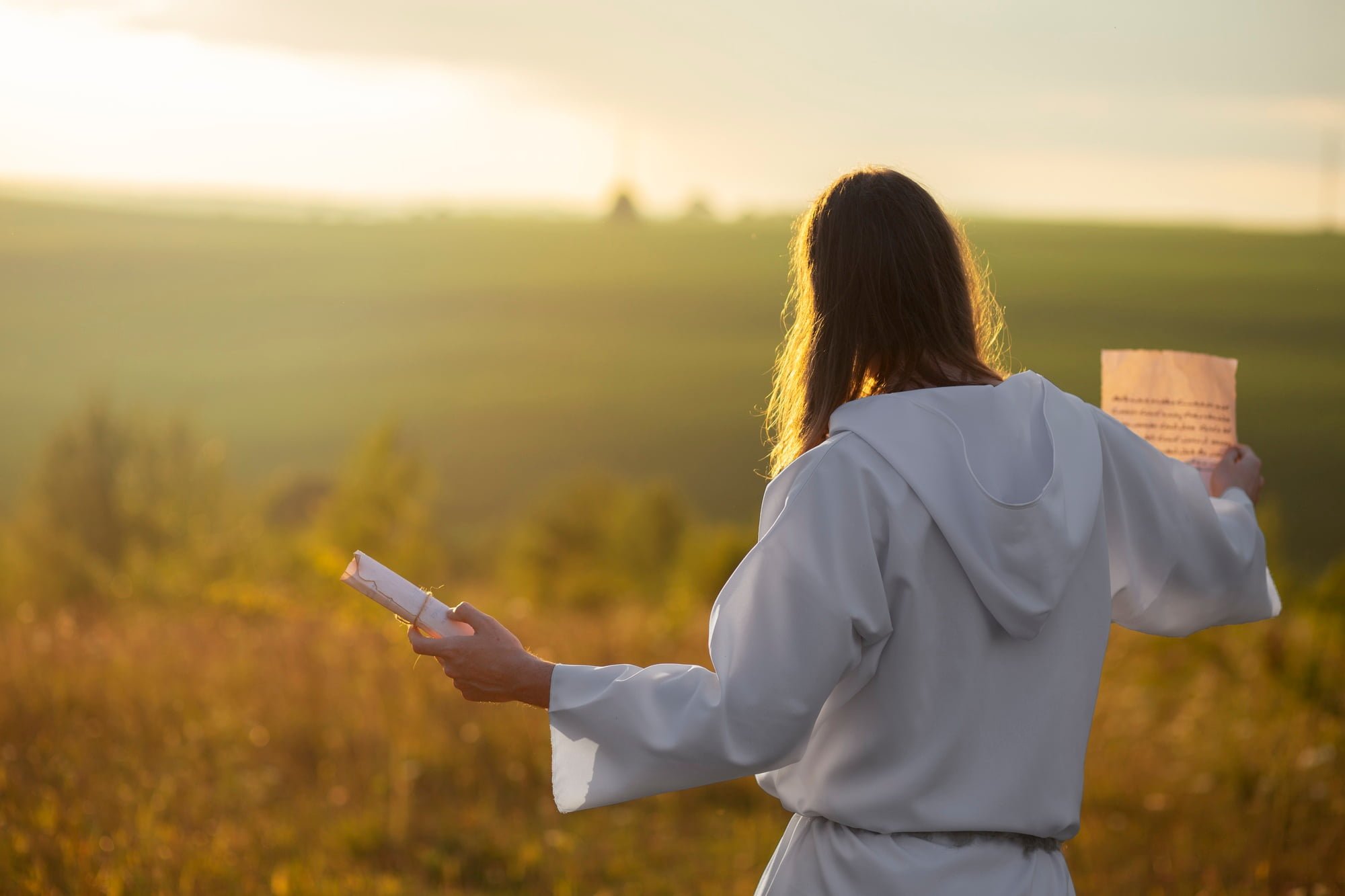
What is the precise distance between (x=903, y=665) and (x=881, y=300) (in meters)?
0.53

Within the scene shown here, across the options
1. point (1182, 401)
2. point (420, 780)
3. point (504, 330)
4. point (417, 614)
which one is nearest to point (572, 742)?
point (417, 614)

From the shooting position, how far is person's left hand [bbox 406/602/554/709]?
1.67 m

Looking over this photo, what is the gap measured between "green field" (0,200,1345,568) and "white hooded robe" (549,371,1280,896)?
97.3 feet

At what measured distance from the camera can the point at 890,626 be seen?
156cm

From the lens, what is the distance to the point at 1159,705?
6891 mm

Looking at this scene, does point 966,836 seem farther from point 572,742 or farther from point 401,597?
point 401,597

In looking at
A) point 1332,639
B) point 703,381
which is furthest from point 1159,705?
point 703,381

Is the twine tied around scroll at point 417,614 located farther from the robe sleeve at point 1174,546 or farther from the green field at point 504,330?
the green field at point 504,330

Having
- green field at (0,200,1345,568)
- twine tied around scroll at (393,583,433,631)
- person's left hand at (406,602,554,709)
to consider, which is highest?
twine tied around scroll at (393,583,433,631)

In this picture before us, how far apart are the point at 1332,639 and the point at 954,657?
6175 mm

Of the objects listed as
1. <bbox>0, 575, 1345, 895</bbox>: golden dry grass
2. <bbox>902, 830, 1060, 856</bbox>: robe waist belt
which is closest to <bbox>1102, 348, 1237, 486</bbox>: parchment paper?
<bbox>902, 830, 1060, 856</bbox>: robe waist belt

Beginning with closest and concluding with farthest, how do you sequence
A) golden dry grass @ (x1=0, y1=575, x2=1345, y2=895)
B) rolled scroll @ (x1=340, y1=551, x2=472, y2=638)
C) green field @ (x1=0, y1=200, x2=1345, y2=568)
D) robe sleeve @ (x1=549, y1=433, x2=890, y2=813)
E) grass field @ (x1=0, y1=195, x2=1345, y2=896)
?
robe sleeve @ (x1=549, y1=433, x2=890, y2=813) → rolled scroll @ (x1=340, y1=551, x2=472, y2=638) → golden dry grass @ (x1=0, y1=575, x2=1345, y2=895) → grass field @ (x1=0, y1=195, x2=1345, y2=896) → green field @ (x1=0, y1=200, x2=1345, y2=568)

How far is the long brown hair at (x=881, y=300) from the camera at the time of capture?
5.52 ft

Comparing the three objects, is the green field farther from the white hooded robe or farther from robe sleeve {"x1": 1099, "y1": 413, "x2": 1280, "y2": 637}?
the white hooded robe
